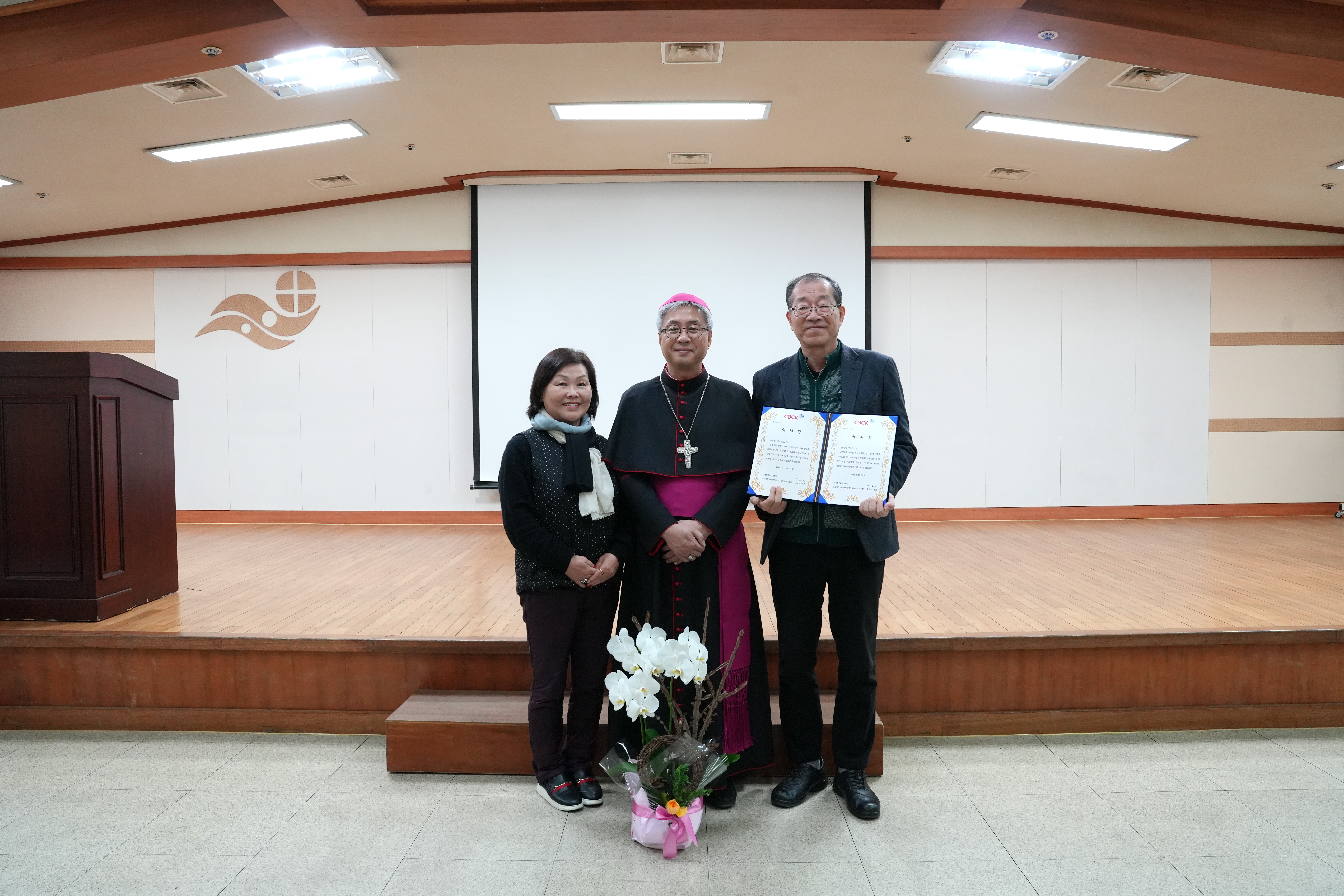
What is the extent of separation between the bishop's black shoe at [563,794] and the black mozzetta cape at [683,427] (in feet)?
3.13

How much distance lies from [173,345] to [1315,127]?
8016mm

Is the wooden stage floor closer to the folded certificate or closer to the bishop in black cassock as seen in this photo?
the bishop in black cassock

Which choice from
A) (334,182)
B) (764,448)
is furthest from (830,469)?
(334,182)

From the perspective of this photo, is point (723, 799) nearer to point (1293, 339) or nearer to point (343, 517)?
point (343, 517)

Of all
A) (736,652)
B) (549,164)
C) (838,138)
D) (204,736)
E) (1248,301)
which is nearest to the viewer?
(736,652)

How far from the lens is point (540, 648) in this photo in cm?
245

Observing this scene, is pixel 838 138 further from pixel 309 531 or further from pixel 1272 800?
pixel 309 531

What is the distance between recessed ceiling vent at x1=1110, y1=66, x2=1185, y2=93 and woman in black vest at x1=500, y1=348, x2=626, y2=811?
350 cm

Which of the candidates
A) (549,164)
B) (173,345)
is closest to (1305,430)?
(549,164)

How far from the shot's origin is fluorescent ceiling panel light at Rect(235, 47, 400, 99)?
13.5ft

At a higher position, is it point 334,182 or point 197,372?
point 334,182

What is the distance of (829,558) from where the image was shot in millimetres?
2398

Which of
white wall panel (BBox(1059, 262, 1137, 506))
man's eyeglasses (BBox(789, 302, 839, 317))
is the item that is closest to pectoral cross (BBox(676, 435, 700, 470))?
man's eyeglasses (BBox(789, 302, 839, 317))

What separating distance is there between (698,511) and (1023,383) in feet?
16.7
